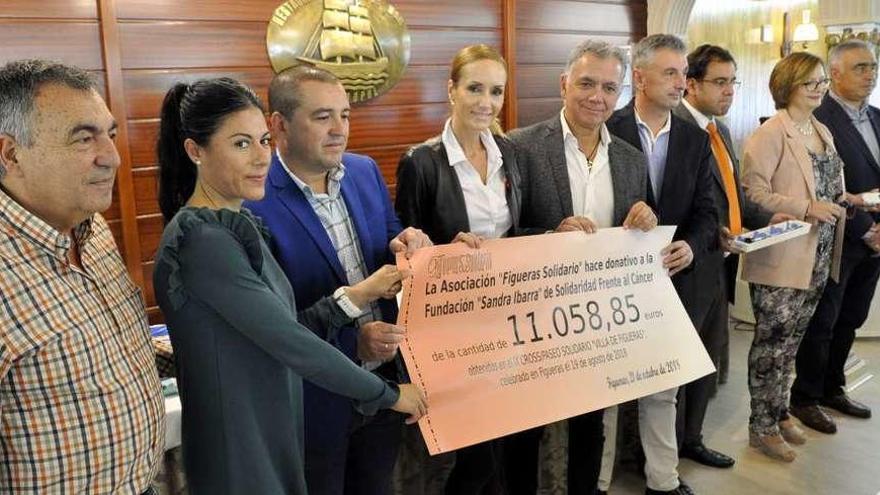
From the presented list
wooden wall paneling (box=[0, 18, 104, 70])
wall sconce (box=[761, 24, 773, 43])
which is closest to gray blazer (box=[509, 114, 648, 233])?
wooden wall paneling (box=[0, 18, 104, 70])

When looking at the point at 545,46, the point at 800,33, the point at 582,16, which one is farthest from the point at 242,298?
the point at 800,33

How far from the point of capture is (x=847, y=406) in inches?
130

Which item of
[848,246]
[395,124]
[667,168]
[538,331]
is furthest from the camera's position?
[395,124]

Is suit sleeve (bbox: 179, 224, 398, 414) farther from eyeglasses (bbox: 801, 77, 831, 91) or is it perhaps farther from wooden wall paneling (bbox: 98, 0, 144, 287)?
eyeglasses (bbox: 801, 77, 831, 91)

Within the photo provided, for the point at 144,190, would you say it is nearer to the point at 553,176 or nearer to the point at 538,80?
the point at 553,176

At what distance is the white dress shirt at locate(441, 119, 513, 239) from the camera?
1.93 metres

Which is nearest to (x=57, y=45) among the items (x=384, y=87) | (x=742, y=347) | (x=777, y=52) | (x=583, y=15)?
(x=384, y=87)

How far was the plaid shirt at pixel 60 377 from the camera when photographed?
952 mm

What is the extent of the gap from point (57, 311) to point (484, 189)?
47.5 inches

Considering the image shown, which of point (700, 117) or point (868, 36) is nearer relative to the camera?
point (700, 117)

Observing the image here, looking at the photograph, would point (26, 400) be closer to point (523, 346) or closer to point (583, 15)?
point (523, 346)

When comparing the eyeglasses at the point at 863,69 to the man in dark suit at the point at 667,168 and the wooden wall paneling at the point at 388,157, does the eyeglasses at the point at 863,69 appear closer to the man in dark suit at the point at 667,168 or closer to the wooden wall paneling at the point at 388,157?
the man in dark suit at the point at 667,168

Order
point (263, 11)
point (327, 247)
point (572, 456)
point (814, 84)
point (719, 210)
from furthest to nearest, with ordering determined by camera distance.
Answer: point (263, 11)
point (814, 84)
point (719, 210)
point (572, 456)
point (327, 247)

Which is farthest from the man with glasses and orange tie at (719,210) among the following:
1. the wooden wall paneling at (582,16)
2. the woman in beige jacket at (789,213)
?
the wooden wall paneling at (582,16)
